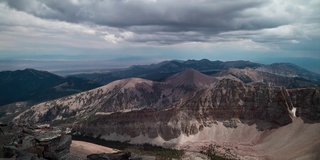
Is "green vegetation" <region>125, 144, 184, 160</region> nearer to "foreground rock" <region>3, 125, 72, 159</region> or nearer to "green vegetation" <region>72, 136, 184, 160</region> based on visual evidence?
"green vegetation" <region>72, 136, 184, 160</region>

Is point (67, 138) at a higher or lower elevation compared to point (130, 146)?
higher

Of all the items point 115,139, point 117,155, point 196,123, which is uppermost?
point 117,155

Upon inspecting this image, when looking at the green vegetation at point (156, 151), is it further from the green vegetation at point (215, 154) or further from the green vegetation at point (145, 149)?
the green vegetation at point (215, 154)

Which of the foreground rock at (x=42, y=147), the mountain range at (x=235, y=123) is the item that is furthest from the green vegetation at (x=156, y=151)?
the foreground rock at (x=42, y=147)

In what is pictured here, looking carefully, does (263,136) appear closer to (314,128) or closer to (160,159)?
(314,128)

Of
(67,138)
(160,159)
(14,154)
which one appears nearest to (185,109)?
(160,159)

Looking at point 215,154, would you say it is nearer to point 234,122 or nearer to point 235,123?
point 235,123

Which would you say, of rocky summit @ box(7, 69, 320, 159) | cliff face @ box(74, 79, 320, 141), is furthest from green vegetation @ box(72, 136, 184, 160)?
cliff face @ box(74, 79, 320, 141)

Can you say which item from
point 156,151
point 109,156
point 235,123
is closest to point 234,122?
point 235,123

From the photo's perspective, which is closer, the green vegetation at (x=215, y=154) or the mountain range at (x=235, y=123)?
the green vegetation at (x=215, y=154)
